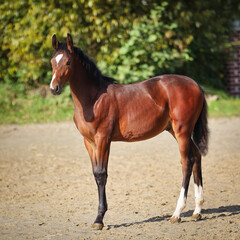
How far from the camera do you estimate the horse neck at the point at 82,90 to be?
4.45 meters

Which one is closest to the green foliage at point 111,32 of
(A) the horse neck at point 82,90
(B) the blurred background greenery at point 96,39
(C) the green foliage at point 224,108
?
(B) the blurred background greenery at point 96,39

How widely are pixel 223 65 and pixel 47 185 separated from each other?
40.6 feet

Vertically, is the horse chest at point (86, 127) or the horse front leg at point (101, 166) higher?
the horse chest at point (86, 127)

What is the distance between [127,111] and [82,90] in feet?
1.76

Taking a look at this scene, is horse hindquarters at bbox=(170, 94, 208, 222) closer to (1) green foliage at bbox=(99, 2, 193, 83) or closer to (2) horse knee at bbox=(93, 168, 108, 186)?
(2) horse knee at bbox=(93, 168, 108, 186)

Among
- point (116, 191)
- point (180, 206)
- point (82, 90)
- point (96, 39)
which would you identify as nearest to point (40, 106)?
point (96, 39)

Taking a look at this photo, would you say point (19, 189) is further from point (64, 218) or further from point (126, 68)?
point (126, 68)

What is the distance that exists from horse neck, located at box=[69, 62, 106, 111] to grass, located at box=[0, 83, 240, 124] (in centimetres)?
841

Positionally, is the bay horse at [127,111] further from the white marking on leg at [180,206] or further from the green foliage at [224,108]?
the green foliage at [224,108]

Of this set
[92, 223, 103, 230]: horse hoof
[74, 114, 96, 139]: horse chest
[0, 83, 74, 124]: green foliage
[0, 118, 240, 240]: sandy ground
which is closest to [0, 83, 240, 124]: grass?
[0, 83, 74, 124]: green foliage

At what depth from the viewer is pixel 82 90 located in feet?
14.7

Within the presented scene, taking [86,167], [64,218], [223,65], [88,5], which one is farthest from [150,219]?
[223,65]

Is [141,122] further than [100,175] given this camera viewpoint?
Yes

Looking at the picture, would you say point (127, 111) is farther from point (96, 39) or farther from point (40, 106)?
point (40, 106)
